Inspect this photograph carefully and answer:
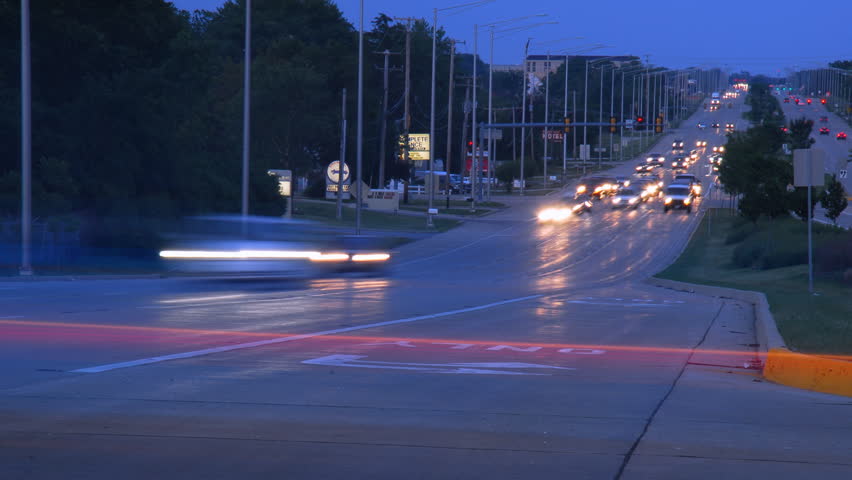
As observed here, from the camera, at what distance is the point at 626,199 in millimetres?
79375

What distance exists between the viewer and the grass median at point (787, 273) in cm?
1446

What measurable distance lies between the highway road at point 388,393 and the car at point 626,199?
189ft

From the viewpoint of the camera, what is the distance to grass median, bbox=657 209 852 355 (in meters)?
14.5

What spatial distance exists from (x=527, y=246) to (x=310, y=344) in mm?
38570

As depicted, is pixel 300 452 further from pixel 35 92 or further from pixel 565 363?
pixel 35 92

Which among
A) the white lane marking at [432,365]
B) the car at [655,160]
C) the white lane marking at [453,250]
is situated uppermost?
the car at [655,160]

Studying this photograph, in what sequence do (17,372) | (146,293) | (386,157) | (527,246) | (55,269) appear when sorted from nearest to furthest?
(17,372)
(146,293)
(55,269)
(527,246)
(386,157)

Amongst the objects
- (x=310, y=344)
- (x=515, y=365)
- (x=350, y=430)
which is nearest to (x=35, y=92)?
(x=310, y=344)

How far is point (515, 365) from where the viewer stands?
12406 mm

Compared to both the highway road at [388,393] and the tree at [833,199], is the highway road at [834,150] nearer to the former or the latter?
the tree at [833,199]

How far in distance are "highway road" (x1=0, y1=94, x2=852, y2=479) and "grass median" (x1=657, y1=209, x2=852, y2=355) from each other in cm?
98

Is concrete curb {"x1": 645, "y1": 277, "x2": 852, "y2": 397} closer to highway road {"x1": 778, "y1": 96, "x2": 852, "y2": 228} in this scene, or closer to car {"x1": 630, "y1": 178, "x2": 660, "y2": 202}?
highway road {"x1": 778, "y1": 96, "x2": 852, "y2": 228}

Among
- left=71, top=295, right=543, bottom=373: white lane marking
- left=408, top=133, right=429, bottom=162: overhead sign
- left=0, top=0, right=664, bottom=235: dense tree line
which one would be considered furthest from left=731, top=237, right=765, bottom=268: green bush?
left=408, top=133, right=429, bottom=162: overhead sign

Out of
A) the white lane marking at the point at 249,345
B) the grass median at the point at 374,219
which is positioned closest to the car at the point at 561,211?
the grass median at the point at 374,219
